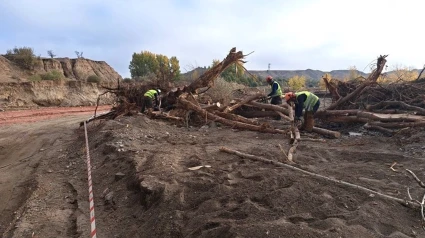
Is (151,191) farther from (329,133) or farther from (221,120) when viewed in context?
(221,120)

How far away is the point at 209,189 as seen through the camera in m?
4.47

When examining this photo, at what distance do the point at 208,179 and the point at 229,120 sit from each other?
5162 millimetres

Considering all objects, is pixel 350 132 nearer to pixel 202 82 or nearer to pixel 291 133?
pixel 291 133

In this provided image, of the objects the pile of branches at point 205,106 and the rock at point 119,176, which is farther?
the pile of branches at point 205,106

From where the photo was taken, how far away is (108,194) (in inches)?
204

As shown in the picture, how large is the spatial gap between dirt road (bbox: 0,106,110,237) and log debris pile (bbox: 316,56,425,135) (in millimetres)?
7519

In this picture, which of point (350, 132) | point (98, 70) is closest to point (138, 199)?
point (350, 132)

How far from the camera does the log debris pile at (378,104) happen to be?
8609 mm

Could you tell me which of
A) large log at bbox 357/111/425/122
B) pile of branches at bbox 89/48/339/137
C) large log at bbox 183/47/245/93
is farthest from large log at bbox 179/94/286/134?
large log at bbox 357/111/425/122

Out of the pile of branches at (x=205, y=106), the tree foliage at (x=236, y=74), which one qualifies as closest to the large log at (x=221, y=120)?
the pile of branches at (x=205, y=106)

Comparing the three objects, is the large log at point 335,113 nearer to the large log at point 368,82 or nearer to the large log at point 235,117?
the large log at point 368,82

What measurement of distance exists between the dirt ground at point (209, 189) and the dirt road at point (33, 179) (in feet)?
0.09

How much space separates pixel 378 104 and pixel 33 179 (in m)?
9.75

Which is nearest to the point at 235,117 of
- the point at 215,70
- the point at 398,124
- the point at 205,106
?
the point at 205,106
